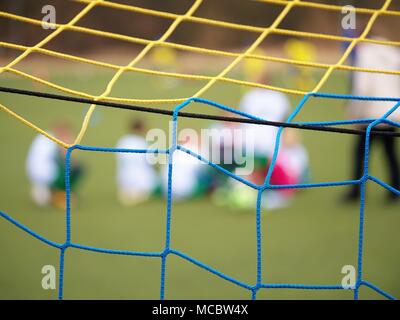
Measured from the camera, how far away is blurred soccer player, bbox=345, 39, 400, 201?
115 inches

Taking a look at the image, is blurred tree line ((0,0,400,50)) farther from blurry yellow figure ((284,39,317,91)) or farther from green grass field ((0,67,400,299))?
green grass field ((0,67,400,299))

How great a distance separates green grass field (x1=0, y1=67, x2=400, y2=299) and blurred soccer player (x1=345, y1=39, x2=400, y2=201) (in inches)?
5.8

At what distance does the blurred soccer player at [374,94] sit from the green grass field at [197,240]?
15 centimetres

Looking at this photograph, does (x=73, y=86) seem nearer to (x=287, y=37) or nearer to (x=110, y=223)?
(x=287, y=37)

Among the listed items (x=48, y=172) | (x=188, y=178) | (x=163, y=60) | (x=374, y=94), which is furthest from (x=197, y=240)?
(x=163, y=60)

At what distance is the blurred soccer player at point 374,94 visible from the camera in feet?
9.60

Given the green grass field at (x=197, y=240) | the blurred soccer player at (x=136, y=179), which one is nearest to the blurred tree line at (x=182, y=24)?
the green grass field at (x=197, y=240)

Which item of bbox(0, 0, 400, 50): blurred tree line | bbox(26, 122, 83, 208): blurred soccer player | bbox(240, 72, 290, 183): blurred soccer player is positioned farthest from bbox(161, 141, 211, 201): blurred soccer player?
bbox(0, 0, 400, 50): blurred tree line

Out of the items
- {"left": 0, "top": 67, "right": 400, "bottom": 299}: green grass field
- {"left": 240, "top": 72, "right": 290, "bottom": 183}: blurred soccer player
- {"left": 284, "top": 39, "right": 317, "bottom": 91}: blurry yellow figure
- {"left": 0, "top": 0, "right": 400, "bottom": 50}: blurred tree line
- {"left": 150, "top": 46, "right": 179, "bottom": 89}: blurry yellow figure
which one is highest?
{"left": 0, "top": 0, "right": 400, "bottom": 50}: blurred tree line

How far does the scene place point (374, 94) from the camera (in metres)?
2.99

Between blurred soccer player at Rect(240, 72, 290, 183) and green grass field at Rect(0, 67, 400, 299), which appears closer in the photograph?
green grass field at Rect(0, 67, 400, 299)

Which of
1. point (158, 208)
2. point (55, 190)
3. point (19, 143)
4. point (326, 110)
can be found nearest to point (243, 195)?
point (158, 208)

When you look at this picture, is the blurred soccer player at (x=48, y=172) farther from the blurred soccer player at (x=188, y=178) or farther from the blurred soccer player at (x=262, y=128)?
the blurred soccer player at (x=262, y=128)

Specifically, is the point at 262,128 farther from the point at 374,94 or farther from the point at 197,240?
the point at 197,240
